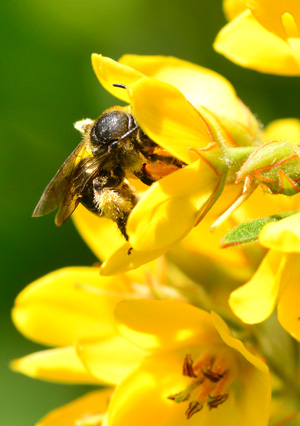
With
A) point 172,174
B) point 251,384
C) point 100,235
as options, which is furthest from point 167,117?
point 100,235

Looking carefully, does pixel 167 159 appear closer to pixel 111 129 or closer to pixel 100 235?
pixel 111 129

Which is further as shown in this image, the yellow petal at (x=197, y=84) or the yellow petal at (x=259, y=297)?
the yellow petal at (x=197, y=84)

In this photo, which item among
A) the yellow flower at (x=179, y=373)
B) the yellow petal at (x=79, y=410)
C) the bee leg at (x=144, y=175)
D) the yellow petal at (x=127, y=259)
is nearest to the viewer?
the yellow petal at (x=127, y=259)

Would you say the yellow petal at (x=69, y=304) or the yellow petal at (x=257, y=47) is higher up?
the yellow petal at (x=257, y=47)

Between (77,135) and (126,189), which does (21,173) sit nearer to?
(77,135)

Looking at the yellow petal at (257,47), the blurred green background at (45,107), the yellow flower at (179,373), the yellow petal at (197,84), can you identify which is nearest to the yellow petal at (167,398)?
the yellow flower at (179,373)

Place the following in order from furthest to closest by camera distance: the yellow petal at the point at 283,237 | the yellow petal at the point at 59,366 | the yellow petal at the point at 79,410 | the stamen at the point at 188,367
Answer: the yellow petal at the point at 79,410
the yellow petal at the point at 59,366
the stamen at the point at 188,367
the yellow petal at the point at 283,237

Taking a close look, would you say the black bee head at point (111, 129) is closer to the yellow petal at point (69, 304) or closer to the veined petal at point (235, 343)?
the veined petal at point (235, 343)

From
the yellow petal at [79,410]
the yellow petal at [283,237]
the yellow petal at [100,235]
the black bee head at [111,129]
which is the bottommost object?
the yellow petal at [79,410]
